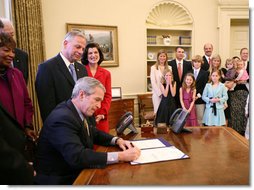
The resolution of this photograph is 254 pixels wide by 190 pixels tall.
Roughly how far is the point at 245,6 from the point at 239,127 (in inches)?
117

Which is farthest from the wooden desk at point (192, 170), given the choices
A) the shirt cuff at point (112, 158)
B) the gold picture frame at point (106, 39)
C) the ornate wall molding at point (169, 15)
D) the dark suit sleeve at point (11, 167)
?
the ornate wall molding at point (169, 15)

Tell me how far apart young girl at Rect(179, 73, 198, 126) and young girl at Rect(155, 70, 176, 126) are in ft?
0.45

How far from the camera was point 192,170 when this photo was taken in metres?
1.23

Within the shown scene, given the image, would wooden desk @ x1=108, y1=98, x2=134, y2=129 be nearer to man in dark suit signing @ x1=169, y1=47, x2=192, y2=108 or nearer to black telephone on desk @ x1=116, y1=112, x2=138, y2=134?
man in dark suit signing @ x1=169, y1=47, x2=192, y2=108

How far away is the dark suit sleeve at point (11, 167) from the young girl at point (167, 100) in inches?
109

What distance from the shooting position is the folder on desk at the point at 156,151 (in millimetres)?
1380

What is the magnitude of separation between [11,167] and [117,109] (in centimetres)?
376

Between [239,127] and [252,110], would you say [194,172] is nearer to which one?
[252,110]

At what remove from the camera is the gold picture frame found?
486 centimetres

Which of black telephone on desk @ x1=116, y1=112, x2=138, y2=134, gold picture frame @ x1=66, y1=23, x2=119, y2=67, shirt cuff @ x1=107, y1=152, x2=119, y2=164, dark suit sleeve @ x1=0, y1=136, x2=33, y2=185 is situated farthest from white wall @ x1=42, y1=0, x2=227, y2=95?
dark suit sleeve @ x1=0, y1=136, x2=33, y2=185

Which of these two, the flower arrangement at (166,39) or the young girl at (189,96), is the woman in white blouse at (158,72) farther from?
the flower arrangement at (166,39)

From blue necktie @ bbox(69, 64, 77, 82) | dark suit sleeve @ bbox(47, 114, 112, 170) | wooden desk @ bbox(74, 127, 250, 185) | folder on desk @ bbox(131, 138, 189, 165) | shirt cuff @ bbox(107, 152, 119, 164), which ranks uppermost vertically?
blue necktie @ bbox(69, 64, 77, 82)

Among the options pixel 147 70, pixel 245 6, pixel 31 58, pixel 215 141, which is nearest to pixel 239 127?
pixel 147 70

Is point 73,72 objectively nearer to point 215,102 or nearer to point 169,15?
point 215,102
